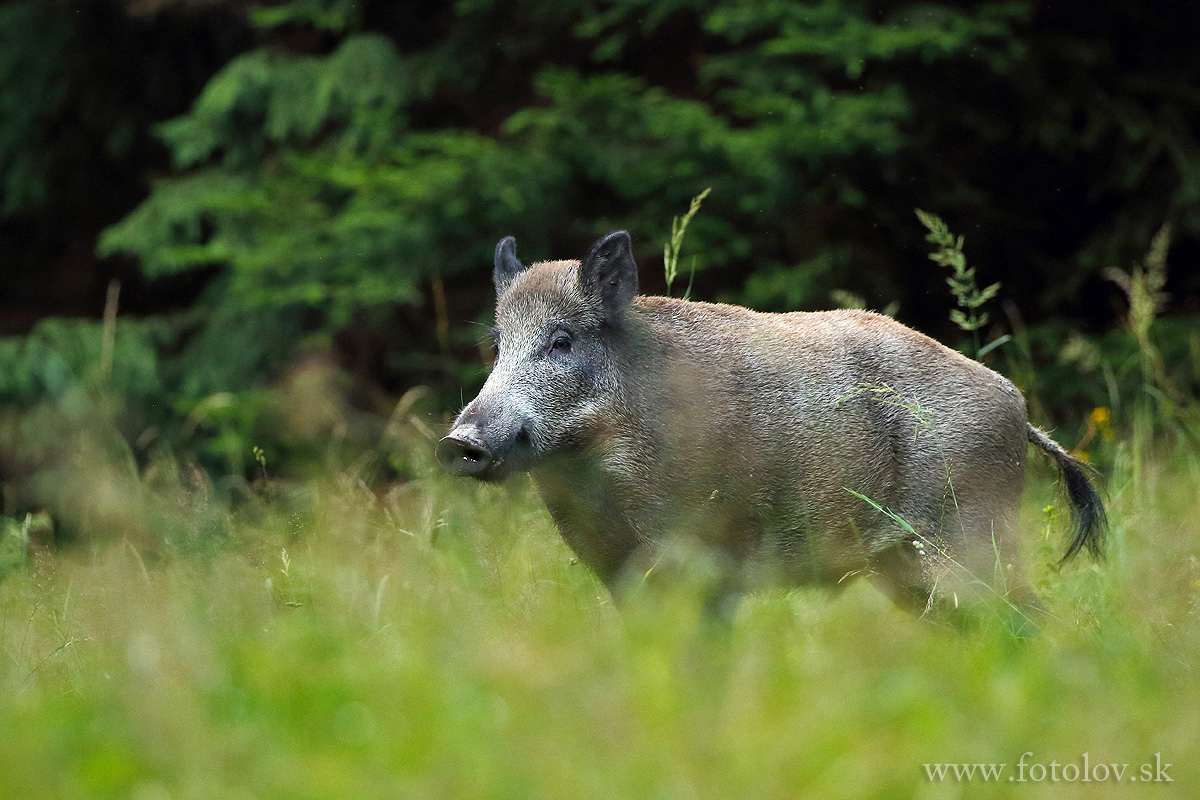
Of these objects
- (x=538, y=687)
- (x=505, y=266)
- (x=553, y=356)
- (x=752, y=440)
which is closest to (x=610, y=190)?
(x=505, y=266)

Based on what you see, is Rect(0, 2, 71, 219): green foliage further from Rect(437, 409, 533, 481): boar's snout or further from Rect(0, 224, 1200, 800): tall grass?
Rect(437, 409, 533, 481): boar's snout

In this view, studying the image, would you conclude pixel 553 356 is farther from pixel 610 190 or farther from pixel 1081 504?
pixel 610 190

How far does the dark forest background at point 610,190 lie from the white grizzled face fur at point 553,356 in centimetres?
244

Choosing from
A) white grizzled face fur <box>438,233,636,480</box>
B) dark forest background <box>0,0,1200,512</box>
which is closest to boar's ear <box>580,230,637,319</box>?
white grizzled face fur <box>438,233,636,480</box>

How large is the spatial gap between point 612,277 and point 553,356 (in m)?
0.28

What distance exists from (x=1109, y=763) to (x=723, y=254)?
473cm

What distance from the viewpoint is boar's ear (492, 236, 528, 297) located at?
11.8 feet

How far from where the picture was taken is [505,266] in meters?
3.64

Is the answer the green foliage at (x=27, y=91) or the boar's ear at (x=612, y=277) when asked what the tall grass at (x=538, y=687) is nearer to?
the boar's ear at (x=612, y=277)

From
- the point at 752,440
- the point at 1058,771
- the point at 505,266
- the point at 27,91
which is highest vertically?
the point at 505,266

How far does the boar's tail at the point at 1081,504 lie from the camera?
3.40 metres

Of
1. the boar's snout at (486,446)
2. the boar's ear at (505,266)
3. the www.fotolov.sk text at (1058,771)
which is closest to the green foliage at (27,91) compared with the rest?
the boar's ear at (505,266)

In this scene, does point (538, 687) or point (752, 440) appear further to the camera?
point (752, 440)

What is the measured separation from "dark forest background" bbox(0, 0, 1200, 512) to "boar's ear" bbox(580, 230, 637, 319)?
8.26 feet
